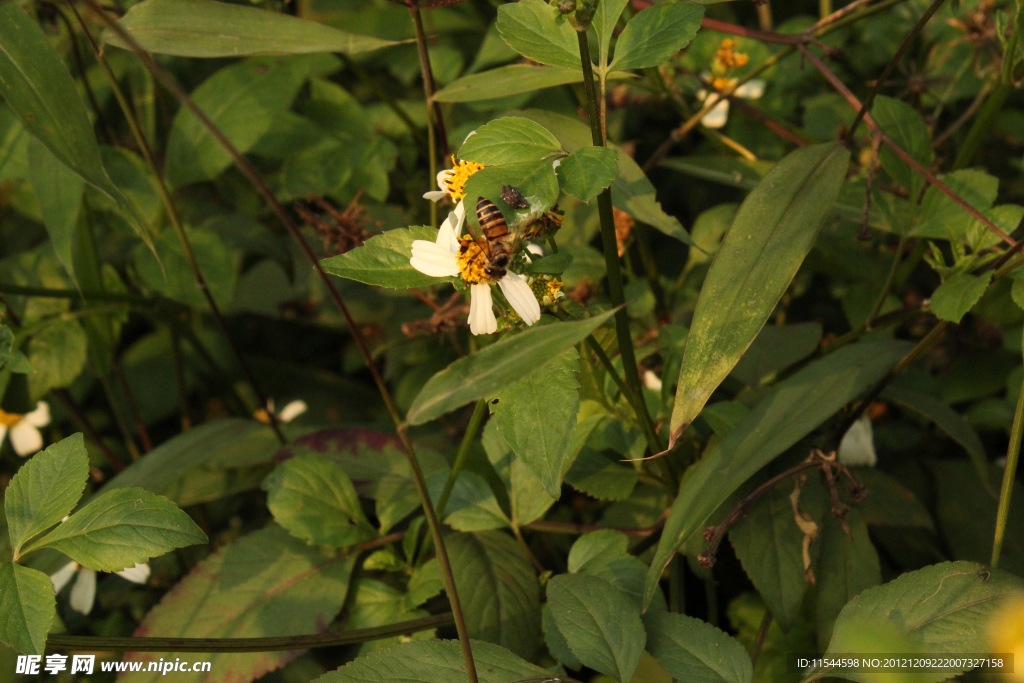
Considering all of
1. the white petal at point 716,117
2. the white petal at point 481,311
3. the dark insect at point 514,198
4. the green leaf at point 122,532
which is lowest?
the green leaf at point 122,532

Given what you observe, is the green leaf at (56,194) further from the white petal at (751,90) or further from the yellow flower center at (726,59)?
the white petal at (751,90)

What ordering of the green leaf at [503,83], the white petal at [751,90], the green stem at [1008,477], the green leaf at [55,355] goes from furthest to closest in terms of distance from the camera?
the white petal at [751,90]
the green leaf at [55,355]
the green leaf at [503,83]
the green stem at [1008,477]

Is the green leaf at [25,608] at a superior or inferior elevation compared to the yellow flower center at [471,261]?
inferior

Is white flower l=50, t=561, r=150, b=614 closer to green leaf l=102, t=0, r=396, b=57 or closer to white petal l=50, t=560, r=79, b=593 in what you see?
white petal l=50, t=560, r=79, b=593

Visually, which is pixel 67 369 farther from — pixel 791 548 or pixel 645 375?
pixel 791 548

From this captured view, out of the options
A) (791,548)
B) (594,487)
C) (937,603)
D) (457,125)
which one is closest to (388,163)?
(457,125)

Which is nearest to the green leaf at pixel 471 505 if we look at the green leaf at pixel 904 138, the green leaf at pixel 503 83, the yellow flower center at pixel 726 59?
the green leaf at pixel 503 83
